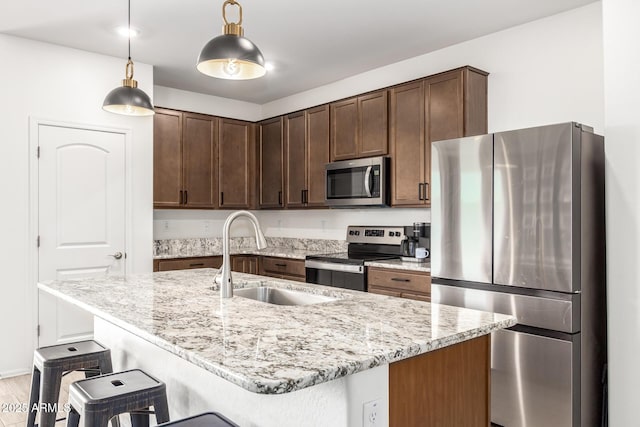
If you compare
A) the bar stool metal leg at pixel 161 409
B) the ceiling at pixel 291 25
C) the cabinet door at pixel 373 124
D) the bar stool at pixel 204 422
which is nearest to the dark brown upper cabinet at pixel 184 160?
the ceiling at pixel 291 25

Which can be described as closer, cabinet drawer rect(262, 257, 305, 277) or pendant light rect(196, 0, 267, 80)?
pendant light rect(196, 0, 267, 80)

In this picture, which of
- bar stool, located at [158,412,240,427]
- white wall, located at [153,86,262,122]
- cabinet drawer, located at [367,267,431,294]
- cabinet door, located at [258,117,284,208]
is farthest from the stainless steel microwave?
bar stool, located at [158,412,240,427]

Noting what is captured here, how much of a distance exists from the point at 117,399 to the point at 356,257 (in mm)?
2857

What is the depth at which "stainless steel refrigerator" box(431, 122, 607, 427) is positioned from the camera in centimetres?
251

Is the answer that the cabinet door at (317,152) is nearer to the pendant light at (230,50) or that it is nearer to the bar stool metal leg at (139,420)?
the pendant light at (230,50)

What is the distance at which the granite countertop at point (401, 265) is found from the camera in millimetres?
3539

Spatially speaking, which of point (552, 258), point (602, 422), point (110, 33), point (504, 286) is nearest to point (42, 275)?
point (110, 33)

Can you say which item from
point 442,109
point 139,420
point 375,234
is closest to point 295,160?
point 375,234

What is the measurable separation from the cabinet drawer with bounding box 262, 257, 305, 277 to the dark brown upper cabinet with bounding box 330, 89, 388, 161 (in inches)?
43.1

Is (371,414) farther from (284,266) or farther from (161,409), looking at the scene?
(284,266)

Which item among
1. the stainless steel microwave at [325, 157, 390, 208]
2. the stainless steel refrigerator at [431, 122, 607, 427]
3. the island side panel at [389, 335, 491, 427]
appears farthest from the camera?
the stainless steel microwave at [325, 157, 390, 208]

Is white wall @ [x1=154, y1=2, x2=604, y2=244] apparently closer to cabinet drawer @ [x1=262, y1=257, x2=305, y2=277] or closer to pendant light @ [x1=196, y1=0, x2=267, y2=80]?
cabinet drawer @ [x1=262, y1=257, x2=305, y2=277]

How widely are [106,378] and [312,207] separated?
10.9 ft

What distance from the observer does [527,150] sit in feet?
8.71
